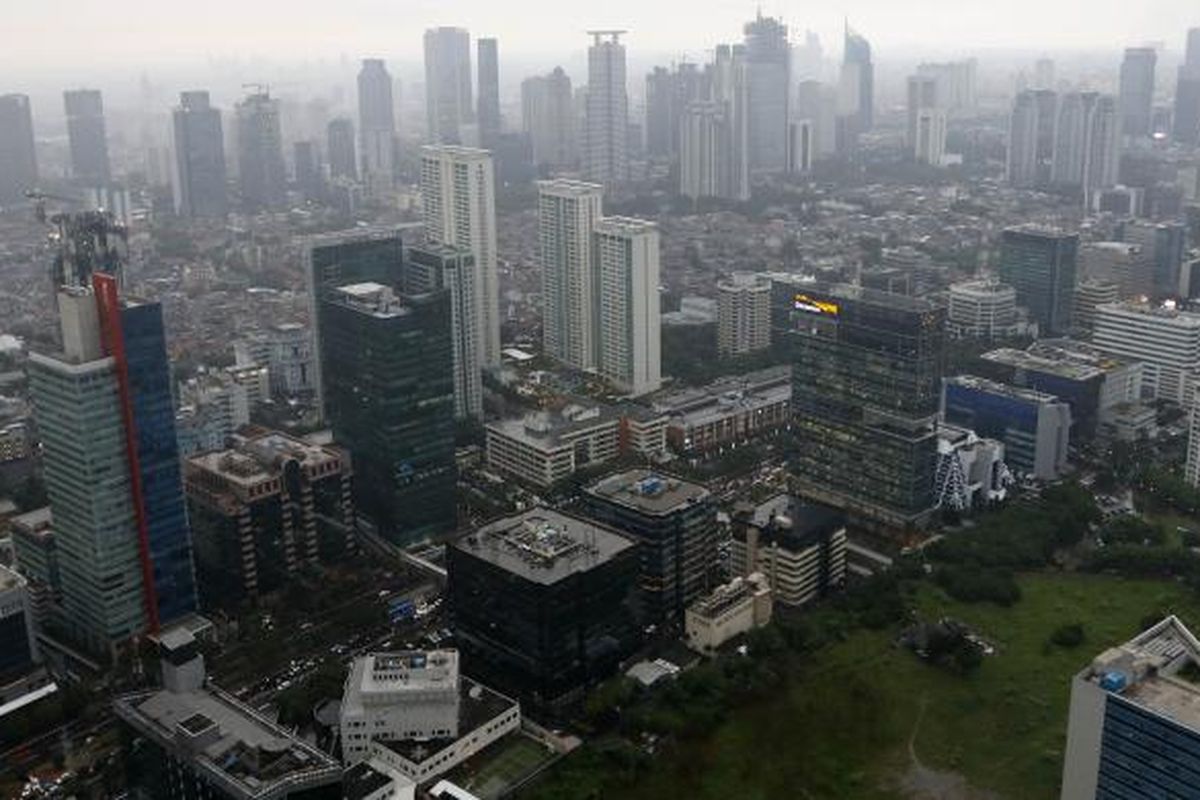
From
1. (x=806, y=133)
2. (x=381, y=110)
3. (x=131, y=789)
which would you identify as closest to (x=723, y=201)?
(x=806, y=133)

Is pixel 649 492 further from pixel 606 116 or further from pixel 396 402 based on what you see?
pixel 606 116

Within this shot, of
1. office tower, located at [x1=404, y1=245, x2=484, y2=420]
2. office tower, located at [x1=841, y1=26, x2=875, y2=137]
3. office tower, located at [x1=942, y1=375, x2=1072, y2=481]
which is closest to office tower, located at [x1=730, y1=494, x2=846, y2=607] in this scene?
office tower, located at [x1=942, y1=375, x2=1072, y2=481]

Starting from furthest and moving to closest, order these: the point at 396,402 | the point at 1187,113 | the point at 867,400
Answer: the point at 1187,113 → the point at 867,400 → the point at 396,402

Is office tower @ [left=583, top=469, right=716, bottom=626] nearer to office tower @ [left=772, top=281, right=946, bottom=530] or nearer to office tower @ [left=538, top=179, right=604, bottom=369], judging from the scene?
office tower @ [left=772, top=281, right=946, bottom=530]

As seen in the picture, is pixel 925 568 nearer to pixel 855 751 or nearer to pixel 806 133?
pixel 855 751

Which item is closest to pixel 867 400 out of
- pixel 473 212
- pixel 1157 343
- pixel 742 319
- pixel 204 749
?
pixel 1157 343

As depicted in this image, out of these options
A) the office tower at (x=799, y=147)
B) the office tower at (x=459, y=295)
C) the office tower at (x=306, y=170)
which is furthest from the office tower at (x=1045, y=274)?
the office tower at (x=306, y=170)

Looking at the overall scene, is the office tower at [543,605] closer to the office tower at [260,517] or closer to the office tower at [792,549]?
the office tower at [792,549]
